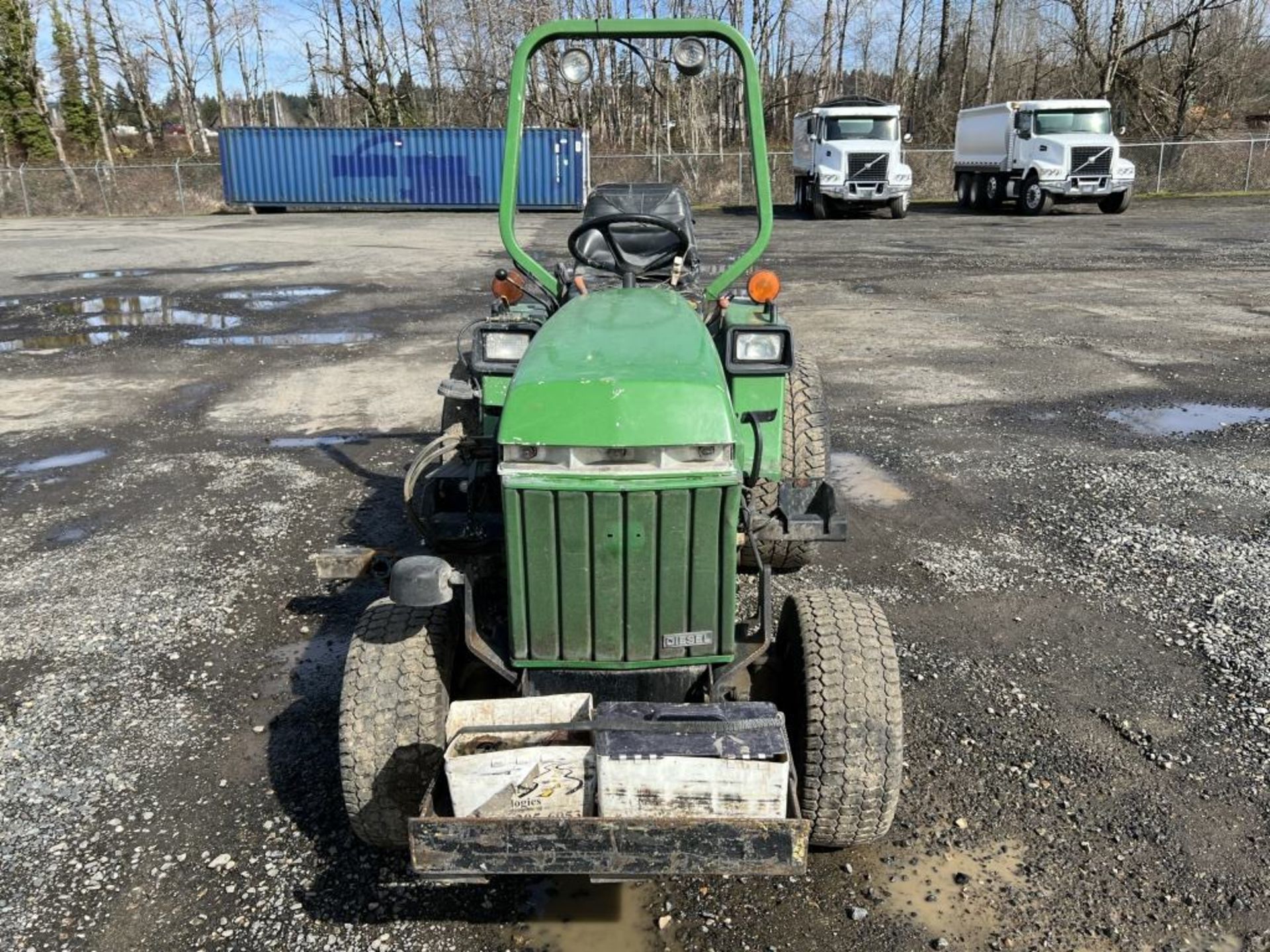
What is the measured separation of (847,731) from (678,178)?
94.6 ft

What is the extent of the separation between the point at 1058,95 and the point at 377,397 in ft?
135

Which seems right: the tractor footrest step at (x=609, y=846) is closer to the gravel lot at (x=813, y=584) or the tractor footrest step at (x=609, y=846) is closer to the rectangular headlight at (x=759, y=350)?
the gravel lot at (x=813, y=584)

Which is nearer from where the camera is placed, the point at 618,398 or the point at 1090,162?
the point at 618,398

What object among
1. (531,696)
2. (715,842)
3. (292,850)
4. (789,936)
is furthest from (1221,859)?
(292,850)

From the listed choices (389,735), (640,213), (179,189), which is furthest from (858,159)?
(389,735)

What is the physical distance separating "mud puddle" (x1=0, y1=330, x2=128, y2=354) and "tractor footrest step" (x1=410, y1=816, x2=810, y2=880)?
9.78 meters

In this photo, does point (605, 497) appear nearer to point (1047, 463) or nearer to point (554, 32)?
point (554, 32)

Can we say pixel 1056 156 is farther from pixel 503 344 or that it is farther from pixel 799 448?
pixel 503 344

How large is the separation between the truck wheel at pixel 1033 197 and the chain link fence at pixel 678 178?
6.52 m

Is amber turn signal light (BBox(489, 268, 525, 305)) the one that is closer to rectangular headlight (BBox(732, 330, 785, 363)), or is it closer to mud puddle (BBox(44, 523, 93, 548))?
rectangular headlight (BBox(732, 330, 785, 363))

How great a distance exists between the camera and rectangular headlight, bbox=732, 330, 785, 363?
13.0 feet

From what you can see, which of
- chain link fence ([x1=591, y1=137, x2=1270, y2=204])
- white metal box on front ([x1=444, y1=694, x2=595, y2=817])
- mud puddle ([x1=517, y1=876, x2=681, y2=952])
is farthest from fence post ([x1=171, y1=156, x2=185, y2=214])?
white metal box on front ([x1=444, y1=694, x2=595, y2=817])

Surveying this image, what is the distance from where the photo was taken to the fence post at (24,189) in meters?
Result: 29.4

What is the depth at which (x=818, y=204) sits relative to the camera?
24.4 meters
